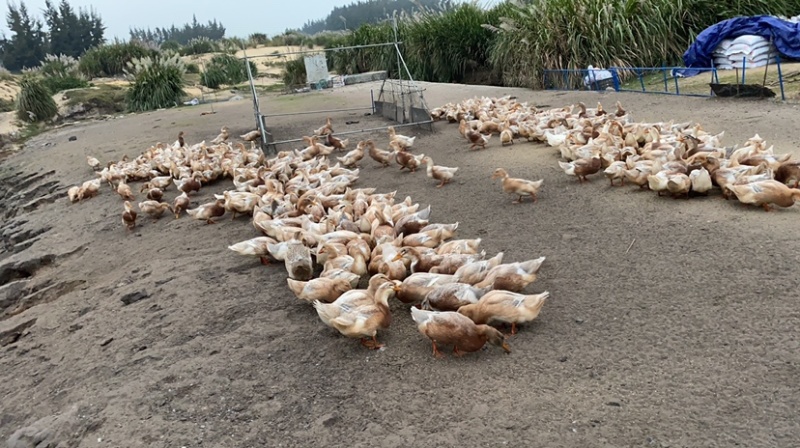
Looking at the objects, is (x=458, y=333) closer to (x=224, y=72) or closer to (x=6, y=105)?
(x=6, y=105)

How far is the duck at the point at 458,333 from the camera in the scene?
311 cm

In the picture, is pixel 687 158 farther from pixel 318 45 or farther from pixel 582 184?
pixel 318 45

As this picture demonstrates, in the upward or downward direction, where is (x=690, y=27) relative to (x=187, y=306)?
upward

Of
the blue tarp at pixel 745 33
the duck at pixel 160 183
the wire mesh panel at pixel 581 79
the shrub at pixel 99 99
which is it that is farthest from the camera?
the shrub at pixel 99 99

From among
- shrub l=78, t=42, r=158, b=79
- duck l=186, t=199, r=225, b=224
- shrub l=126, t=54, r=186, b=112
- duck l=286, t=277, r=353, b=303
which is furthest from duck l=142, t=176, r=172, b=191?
shrub l=78, t=42, r=158, b=79

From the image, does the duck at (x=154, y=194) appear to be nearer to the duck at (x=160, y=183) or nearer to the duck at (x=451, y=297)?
the duck at (x=160, y=183)

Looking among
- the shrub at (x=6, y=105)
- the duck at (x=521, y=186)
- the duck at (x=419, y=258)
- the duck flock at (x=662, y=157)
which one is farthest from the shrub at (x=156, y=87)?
the duck at (x=419, y=258)

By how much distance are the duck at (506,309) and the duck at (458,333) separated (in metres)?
0.12

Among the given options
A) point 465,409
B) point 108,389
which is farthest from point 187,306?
point 465,409

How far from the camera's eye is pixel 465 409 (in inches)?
107

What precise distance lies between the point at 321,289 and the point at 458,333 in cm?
110

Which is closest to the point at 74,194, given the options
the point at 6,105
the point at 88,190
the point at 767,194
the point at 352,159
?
the point at 88,190

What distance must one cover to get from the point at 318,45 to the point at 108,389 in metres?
39.9

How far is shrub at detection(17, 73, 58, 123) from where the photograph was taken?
1941cm
